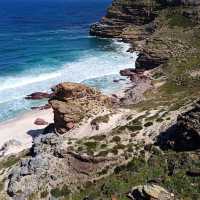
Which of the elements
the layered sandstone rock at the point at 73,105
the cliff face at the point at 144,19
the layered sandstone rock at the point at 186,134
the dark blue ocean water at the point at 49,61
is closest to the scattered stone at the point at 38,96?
the dark blue ocean water at the point at 49,61

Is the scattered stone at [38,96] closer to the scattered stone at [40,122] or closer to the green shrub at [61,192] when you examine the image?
the scattered stone at [40,122]

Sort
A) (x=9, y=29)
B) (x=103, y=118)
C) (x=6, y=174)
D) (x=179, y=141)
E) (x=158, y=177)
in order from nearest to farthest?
(x=158, y=177)
(x=179, y=141)
(x=6, y=174)
(x=103, y=118)
(x=9, y=29)

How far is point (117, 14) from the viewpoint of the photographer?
12875cm

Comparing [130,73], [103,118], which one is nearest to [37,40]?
[130,73]

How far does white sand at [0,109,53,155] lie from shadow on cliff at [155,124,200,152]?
19322mm

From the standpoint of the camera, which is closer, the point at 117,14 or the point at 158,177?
the point at 158,177

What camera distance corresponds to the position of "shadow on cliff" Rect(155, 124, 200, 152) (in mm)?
33000

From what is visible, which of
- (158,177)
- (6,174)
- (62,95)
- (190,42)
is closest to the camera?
(158,177)

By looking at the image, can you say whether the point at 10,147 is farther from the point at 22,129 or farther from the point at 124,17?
the point at 124,17

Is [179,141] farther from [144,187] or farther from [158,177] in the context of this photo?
[144,187]

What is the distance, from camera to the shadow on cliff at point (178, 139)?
3300cm

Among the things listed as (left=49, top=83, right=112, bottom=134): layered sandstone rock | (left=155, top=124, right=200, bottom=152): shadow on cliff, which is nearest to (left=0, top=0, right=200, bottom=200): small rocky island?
(left=155, top=124, right=200, bottom=152): shadow on cliff

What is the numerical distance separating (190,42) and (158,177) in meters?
63.2

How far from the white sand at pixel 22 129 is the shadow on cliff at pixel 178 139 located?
63.4 feet
